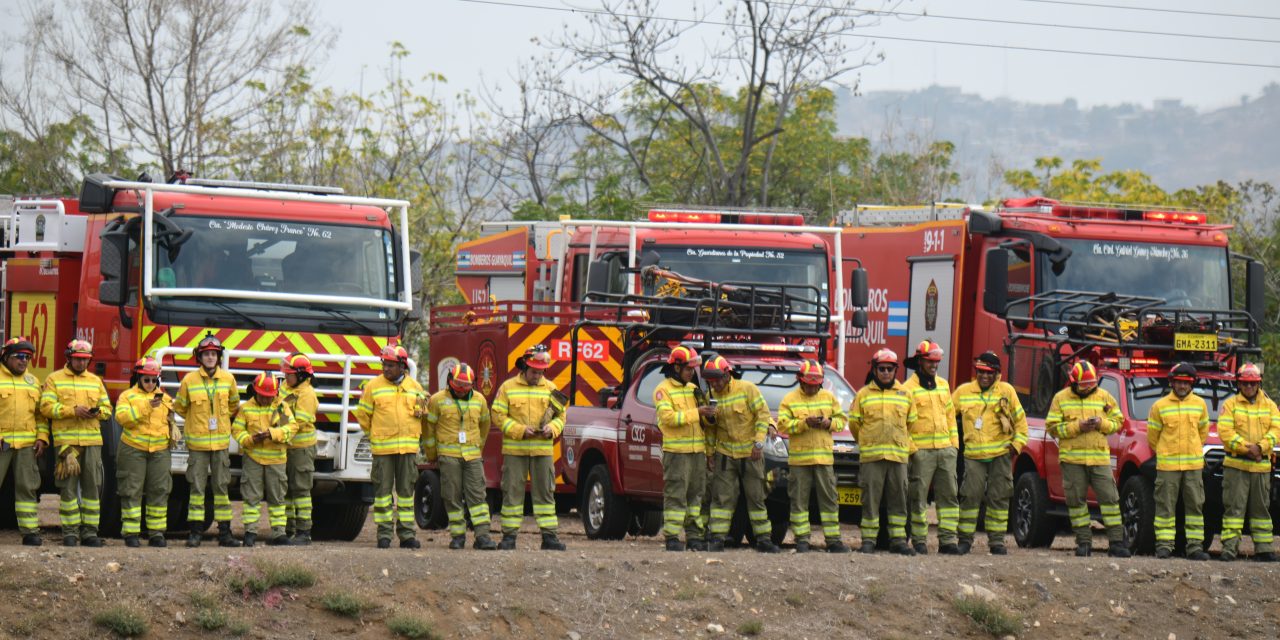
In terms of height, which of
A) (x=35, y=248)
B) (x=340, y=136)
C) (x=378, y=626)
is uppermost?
(x=340, y=136)

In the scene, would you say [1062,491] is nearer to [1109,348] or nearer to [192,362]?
[1109,348]

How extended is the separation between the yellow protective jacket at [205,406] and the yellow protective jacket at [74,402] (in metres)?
0.57

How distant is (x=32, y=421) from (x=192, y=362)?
1303 millimetres

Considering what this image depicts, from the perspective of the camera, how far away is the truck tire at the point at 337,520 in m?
16.0

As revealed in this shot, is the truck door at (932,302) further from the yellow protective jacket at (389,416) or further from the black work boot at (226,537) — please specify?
the black work boot at (226,537)

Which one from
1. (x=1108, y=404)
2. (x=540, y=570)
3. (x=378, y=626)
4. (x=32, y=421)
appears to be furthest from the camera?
(x=1108, y=404)

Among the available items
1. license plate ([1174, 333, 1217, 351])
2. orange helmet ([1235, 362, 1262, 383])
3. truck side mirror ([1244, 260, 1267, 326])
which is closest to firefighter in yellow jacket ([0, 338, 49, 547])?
orange helmet ([1235, 362, 1262, 383])

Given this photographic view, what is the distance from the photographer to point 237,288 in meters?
14.7

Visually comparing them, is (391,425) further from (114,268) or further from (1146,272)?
(1146,272)

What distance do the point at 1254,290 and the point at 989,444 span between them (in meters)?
5.75

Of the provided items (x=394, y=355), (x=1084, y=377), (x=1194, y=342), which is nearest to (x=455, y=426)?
(x=394, y=355)

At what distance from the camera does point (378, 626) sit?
37.1 feet

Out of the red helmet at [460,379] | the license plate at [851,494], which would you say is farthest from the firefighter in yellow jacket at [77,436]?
the license plate at [851,494]

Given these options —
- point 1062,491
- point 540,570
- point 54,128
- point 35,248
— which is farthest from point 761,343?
point 54,128
